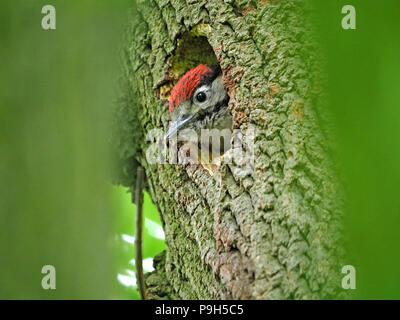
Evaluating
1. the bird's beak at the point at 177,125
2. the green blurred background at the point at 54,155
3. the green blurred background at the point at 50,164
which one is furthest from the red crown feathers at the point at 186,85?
the green blurred background at the point at 50,164

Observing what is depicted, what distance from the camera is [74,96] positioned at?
1482 mm

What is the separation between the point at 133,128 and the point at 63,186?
2.33m

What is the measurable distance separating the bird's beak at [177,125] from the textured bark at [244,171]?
77 mm

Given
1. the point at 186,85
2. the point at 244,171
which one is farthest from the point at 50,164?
the point at 186,85

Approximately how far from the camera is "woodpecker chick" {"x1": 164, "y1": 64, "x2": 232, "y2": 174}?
11.2 feet

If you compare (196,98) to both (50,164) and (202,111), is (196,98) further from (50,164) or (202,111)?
(50,164)

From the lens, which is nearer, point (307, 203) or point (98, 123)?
point (98, 123)

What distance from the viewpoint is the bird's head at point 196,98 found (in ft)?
11.2

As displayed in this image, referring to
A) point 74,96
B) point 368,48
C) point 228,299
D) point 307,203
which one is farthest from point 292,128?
point 368,48

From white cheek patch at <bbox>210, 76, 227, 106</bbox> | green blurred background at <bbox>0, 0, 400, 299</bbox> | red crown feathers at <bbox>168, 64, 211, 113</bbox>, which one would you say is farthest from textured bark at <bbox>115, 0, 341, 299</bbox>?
green blurred background at <bbox>0, 0, 400, 299</bbox>

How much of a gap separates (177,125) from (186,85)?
0.40 meters

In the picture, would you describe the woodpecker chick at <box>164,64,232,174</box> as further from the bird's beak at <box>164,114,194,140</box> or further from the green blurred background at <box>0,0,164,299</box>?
the green blurred background at <box>0,0,164,299</box>

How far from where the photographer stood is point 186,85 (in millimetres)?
3559
